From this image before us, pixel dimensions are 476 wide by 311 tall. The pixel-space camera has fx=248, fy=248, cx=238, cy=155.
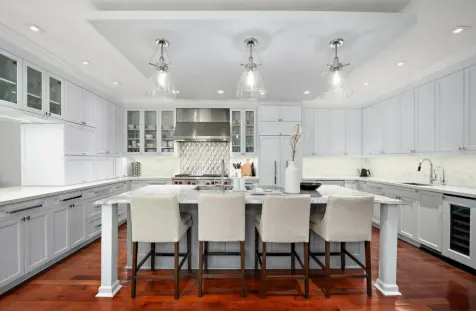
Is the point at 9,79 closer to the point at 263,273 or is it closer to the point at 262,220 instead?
the point at 262,220

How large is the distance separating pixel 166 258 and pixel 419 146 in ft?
13.5

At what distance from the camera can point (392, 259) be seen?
2449 millimetres

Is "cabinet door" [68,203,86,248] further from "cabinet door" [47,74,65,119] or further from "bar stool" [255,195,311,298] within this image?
"bar stool" [255,195,311,298]

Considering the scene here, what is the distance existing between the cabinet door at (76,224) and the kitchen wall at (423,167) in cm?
522

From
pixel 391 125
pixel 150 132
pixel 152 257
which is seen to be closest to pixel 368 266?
pixel 152 257

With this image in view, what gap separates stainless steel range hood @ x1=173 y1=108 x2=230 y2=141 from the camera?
5344 mm

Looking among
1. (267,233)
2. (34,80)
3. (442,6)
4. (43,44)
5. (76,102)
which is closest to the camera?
(442,6)

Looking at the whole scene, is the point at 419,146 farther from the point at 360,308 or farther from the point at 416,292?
the point at 360,308

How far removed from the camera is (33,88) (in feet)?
10.1

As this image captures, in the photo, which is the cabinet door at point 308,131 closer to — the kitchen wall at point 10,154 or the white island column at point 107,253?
the white island column at point 107,253

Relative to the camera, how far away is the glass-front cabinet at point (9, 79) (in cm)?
263

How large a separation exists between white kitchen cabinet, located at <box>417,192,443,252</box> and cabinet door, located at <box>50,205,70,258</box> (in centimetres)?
484

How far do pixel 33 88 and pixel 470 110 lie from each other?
18.0ft

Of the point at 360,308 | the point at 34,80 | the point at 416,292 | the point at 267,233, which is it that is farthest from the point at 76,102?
the point at 416,292
